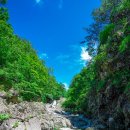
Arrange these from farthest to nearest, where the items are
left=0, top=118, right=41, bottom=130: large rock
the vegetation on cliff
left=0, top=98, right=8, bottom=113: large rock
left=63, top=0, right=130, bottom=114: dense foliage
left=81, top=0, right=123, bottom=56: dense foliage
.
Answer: left=81, top=0, right=123, bottom=56: dense foliage
left=0, top=98, right=8, bottom=113: large rock
left=63, top=0, right=130, bottom=114: dense foliage
the vegetation on cliff
left=0, top=118, right=41, bottom=130: large rock

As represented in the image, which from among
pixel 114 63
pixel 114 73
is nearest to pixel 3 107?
pixel 114 73

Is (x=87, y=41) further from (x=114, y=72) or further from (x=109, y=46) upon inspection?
(x=114, y=72)

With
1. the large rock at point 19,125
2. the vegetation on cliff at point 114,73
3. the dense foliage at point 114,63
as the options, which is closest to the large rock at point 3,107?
the large rock at point 19,125

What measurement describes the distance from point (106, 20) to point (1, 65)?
17840mm

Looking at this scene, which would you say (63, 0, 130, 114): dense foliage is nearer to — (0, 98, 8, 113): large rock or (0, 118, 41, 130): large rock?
(0, 118, 41, 130): large rock

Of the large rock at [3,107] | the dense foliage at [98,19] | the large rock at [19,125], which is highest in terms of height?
the dense foliage at [98,19]

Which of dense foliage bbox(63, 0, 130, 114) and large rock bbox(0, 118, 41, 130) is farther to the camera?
dense foliage bbox(63, 0, 130, 114)

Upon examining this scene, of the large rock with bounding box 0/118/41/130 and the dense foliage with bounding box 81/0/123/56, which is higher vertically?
the dense foliage with bounding box 81/0/123/56

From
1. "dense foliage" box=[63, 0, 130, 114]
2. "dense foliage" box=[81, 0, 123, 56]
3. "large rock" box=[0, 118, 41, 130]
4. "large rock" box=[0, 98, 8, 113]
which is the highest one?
"dense foliage" box=[81, 0, 123, 56]

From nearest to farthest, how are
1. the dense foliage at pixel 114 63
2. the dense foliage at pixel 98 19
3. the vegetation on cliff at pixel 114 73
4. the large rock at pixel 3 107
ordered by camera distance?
the vegetation on cliff at pixel 114 73, the dense foliage at pixel 114 63, the large rock at pixel 3 107, the dense foliage at pixel 98 19

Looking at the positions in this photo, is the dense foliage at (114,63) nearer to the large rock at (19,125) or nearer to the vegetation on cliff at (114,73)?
the vegetation on cliff at (114,73)

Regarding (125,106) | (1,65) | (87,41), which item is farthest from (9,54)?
(125,106)

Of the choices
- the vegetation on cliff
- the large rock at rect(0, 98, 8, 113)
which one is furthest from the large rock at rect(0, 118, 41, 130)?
the vegetation on cliff

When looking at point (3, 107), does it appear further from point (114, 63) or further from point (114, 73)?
point (114, 63)
